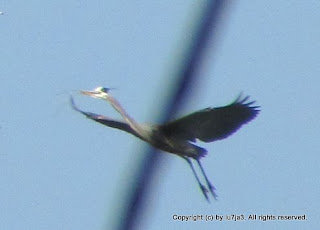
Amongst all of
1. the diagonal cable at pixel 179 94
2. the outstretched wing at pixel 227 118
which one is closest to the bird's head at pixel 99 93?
the outstretched wing at pixel 227 118

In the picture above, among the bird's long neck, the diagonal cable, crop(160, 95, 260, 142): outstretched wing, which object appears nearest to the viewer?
the diagonal cable

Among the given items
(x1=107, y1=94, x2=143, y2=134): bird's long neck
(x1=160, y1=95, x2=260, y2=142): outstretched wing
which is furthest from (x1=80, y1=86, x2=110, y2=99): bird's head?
(x1=160, y1=95, x2=260, y2=142): outstretched wing

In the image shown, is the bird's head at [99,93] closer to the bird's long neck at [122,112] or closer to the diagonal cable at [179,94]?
the bird's long neck at [122,112]

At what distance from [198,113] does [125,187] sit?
1.71 m

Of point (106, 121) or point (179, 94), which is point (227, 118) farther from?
point (179, 94)

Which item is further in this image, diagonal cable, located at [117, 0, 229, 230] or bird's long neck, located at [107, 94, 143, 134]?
bird's long neck, located at [107, 94, 143, 134]

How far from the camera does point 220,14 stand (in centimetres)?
68

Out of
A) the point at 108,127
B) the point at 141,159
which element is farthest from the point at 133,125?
the point at 141,159

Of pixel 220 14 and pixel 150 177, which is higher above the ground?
pixel 220 14

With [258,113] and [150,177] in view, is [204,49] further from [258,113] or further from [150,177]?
[258,113]

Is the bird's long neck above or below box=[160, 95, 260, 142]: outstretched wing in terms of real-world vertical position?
above

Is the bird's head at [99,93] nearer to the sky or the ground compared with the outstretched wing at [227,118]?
nearer to the sky

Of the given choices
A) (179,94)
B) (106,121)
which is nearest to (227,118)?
(106,121)

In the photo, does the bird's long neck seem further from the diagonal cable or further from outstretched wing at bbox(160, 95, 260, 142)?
the diagonal cable
